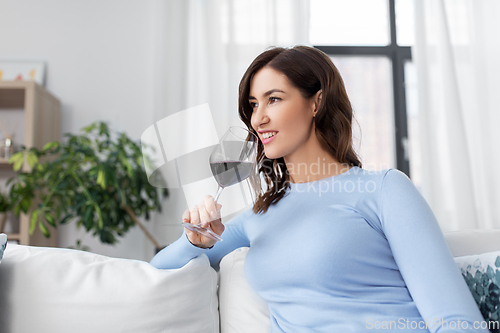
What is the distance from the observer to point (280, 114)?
99 centimetres

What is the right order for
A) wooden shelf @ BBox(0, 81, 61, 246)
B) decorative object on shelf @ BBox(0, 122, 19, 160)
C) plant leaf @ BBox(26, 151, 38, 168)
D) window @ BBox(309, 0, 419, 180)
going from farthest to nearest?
window @ BBox(309, 0, 419, 180)
decorative object on shelf @ BBox(0, 122, 19, 160)
wooden shelf @ BBox(0, 81, 61, 246)
plant leaf @ BBox(26, 151, 38, 168)

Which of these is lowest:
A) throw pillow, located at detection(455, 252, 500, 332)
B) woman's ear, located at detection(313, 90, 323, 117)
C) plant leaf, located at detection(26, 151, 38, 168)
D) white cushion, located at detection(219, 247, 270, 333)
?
white cushion, located at detection(219, 247, 270, 333)

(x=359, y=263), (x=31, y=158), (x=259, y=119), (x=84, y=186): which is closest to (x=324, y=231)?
(x=359, y=263)

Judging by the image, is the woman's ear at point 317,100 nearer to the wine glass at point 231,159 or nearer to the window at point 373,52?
the wine glass at point 231,159

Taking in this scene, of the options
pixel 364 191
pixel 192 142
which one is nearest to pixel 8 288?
pixel 192 142

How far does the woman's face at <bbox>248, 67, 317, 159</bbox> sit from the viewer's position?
0.99 metres

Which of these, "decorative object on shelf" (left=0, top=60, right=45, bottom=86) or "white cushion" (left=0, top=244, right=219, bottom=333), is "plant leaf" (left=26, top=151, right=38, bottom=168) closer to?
"decorative object on shelf" (left=0, top=60, right=45, bottom=86)

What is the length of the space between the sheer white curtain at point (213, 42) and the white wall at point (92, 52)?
162 mm

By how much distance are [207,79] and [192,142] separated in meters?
2.00

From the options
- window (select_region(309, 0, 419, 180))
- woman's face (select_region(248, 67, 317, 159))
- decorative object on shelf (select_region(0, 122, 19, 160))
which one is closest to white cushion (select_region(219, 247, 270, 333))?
woman's face (select_region(248, 67, 317, 159))

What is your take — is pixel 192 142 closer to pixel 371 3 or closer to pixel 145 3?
pixel 145 3

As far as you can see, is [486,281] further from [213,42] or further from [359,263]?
[213,42]

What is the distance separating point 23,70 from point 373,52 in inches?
97.7

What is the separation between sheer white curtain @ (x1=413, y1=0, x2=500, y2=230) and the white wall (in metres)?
1.91
